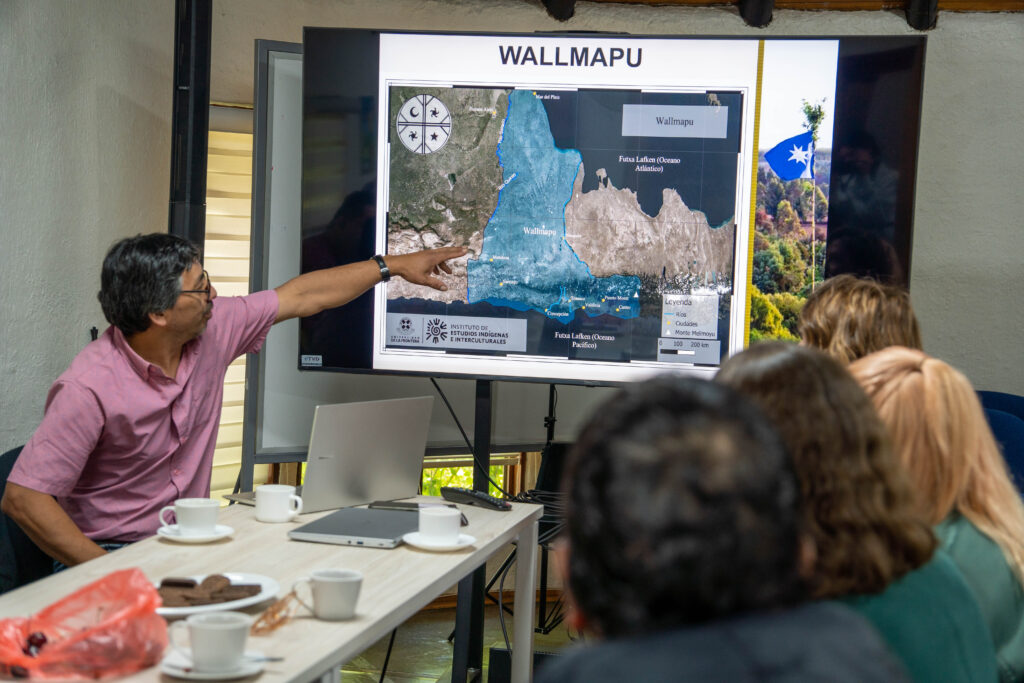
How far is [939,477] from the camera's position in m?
1.36

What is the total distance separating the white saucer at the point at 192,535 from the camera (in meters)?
1.92

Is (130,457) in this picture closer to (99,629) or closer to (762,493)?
(99,629)

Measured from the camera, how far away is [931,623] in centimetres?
108

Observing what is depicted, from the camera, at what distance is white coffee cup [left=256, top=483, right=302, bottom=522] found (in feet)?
7.02

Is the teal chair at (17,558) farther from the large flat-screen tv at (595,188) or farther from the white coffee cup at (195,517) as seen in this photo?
the large flat-screen tv at (595,188)

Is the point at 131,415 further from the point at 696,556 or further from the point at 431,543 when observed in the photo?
the point at 696,556

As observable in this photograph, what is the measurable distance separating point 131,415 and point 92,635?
106 cm

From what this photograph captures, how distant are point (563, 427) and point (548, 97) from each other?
1168 millimetres

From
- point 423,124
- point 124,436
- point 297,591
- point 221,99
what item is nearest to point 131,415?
point 124,436

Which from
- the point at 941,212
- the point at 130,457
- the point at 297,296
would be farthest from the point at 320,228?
the point at 941,212

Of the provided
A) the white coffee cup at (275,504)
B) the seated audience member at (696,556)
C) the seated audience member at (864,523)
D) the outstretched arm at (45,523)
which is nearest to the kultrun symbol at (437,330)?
the white coffee cup at (275,504)

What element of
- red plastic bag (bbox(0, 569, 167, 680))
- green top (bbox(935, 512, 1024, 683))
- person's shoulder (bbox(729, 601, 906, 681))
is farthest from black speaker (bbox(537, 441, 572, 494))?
person's shoulder (bbox(729, 601, 906, 681))

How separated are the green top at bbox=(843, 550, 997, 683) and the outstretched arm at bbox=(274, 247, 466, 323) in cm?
201

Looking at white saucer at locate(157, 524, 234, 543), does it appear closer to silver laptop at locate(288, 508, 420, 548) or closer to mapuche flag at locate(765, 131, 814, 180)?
silver laptop at locate(288, 508, 420, 548)
